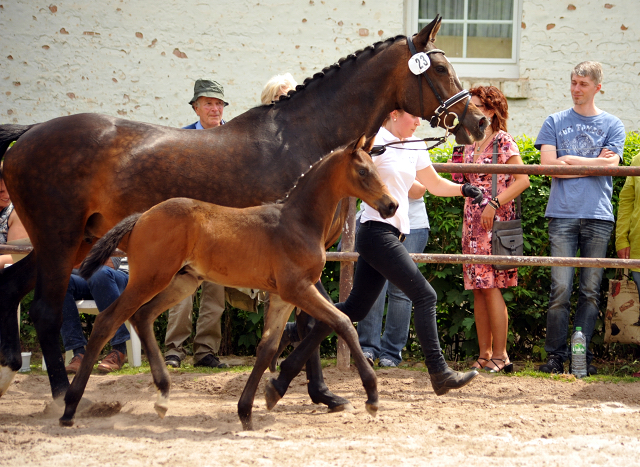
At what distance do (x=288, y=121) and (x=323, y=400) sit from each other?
5.88 feet

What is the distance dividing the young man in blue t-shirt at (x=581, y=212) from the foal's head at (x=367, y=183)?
2488 millimetres

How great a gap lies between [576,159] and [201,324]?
3.48m

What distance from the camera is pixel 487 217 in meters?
5.73

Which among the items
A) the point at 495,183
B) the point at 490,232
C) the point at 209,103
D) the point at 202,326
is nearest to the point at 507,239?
the point at 490,232

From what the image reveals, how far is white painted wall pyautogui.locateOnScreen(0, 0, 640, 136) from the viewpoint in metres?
8.89

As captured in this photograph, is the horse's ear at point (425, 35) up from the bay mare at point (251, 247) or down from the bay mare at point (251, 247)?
up

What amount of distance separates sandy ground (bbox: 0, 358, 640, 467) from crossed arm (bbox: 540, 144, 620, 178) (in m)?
1.76

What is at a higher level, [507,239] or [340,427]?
[507,239]

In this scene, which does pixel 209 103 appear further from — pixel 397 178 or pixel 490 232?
pixel 490 232

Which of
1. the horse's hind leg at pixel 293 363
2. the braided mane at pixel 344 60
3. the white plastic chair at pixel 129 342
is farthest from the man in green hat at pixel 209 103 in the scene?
the horse's hind leg at pixel 293 363

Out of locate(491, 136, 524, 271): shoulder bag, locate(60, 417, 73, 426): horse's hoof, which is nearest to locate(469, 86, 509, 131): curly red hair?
locate(491, 136, 524, 271): shoulder bag

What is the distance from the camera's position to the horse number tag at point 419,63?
434cm

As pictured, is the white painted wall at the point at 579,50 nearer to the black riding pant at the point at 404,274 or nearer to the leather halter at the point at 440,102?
the leather halter at the point at 440,102

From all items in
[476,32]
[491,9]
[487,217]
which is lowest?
[487,217]
